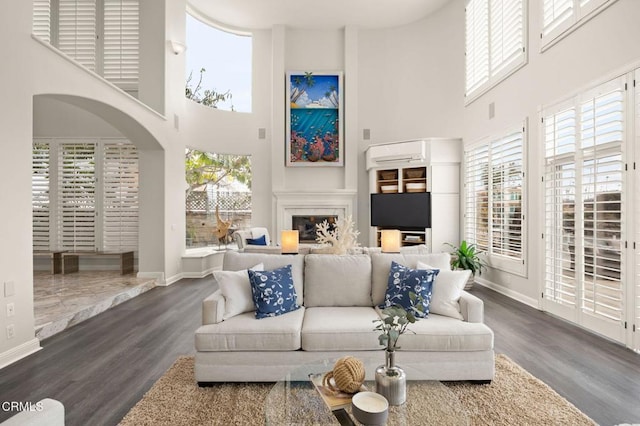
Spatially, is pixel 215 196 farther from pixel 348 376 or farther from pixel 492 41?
pixel 348 376

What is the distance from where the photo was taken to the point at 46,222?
631cm

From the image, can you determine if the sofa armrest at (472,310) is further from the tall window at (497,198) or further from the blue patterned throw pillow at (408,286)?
the tall window at (497,198)

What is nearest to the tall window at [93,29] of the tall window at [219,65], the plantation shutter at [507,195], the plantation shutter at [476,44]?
the tall window at [219,65]

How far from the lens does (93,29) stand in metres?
6.22

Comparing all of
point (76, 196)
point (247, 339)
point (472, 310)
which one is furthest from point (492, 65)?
point (76, 196)

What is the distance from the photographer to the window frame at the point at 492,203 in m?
4.71

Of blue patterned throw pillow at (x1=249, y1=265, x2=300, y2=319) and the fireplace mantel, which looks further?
the fireplace mantel

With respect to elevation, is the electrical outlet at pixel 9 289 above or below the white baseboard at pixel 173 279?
above

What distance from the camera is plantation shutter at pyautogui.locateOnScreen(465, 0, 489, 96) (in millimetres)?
5762

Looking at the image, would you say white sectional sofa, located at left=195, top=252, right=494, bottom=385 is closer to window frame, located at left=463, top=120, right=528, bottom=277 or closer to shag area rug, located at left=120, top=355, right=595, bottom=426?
shag area rug, located at left=120, top=355, right=595, bottom=426

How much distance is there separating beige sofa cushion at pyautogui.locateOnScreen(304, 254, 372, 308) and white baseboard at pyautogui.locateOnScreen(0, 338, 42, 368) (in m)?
2.48

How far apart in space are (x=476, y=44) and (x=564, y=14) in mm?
2312

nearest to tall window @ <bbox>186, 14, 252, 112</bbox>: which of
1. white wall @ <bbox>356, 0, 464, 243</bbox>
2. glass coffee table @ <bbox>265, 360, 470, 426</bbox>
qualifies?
white wall @ <bbox>356, 0, 464, 243</bbox>

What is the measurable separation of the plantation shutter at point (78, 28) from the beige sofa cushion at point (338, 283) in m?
6.07
